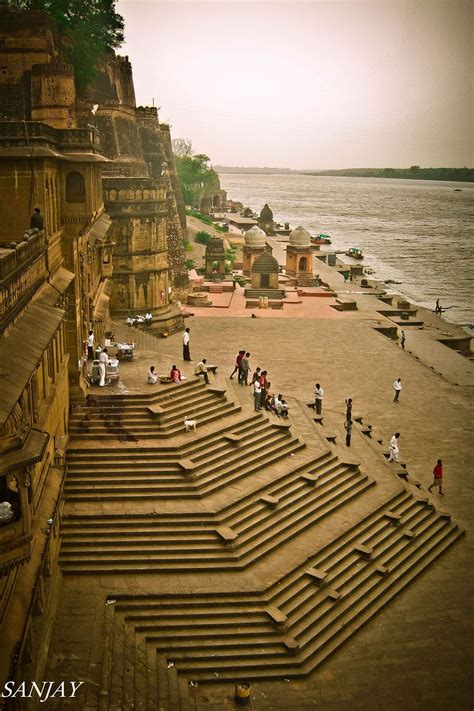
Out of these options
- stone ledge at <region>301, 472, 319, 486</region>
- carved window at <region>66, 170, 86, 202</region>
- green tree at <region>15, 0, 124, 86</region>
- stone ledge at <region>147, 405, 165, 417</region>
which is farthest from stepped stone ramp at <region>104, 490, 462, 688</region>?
green tree at <region>15, 0, 124, 86</region>

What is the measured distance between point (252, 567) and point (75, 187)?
352 inches

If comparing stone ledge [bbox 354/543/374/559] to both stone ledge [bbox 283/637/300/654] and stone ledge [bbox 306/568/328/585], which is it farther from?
stone ledge [bbox 283/637/300/654]

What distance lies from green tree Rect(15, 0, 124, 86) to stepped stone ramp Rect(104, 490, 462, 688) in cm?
2318

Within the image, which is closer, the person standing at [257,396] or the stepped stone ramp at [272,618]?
the stepped stone ramp at [272,618]

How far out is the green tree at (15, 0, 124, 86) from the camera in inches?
1107

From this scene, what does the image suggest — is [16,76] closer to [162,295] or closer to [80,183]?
[162,295]

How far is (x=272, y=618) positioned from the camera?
11531 millimetres

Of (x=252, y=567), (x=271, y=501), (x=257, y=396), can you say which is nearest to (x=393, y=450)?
(x=257, y=396)

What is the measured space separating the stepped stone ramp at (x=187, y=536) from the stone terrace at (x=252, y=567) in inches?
1.1

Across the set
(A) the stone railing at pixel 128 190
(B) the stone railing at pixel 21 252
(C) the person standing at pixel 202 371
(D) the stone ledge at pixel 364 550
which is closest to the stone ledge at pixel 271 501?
→ (D) the stone ledge at pixel 364 550

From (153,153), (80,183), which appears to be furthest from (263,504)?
(153,153)

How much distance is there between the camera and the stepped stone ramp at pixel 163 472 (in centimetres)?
1364

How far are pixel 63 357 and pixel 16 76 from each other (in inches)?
607

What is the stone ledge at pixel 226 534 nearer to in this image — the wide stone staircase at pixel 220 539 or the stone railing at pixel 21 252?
the wide stone staircase at pixel 220 539
